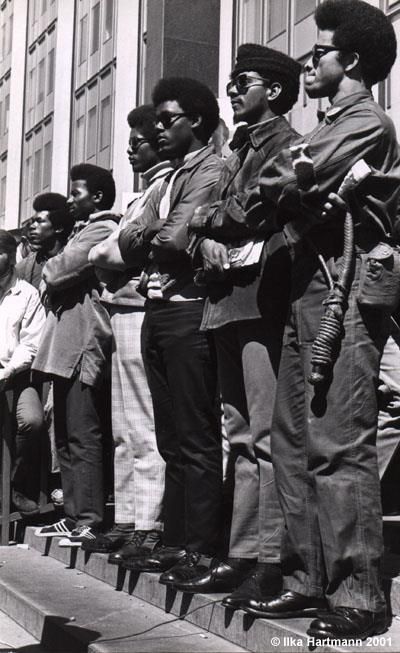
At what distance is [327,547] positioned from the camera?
3697 mm

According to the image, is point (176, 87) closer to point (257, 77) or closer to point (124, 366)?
point (257, 77)

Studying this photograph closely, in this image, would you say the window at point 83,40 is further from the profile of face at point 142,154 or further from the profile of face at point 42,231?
the profile of face at point 142,154

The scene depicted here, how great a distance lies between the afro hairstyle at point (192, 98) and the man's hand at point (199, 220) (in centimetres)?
83

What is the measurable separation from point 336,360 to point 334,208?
53 centimetres

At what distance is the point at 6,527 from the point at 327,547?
420cm

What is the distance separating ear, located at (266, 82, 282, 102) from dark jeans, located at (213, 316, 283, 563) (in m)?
1.04

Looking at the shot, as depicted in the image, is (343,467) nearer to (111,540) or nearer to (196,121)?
(196,121)

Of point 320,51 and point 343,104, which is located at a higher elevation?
point 320,51

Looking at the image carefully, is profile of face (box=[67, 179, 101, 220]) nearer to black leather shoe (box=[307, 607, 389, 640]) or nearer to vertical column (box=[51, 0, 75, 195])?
black leather shoe (box=[307, 607, 389, 640])

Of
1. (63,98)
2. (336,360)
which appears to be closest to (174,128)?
(336,360)

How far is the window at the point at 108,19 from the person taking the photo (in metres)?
24.7

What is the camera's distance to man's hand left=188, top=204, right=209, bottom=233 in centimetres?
456

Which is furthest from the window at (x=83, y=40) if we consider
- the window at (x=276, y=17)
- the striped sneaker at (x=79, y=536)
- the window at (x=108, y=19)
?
the striped sneaker at (x=79, y=536)

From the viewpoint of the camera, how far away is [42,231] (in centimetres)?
Result: 750
